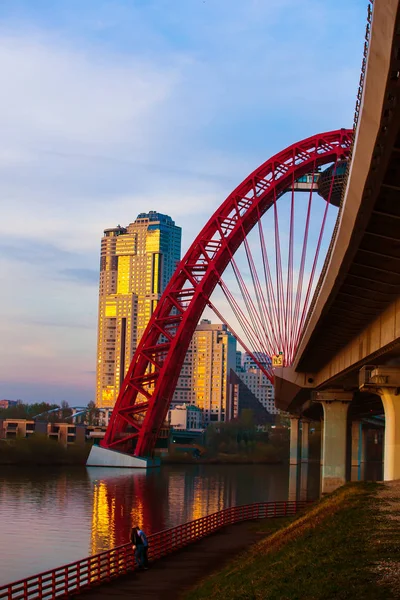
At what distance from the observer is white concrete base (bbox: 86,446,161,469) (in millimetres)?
79750

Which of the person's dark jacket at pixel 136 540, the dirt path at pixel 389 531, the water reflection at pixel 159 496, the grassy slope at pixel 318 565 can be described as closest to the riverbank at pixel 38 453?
the water reflection at pixel 159 496

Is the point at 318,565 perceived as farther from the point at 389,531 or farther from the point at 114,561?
the point at 114,561

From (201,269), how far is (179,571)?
55386 mm

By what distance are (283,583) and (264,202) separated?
6292 cm

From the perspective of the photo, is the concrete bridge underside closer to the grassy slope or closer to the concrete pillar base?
the grassy slope

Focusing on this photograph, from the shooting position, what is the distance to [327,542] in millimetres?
21125

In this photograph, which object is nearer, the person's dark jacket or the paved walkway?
the paved walkway

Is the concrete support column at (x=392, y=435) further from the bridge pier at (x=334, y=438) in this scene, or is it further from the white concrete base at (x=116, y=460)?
the white concrete base at (x=116, y=460)

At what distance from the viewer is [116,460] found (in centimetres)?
8056

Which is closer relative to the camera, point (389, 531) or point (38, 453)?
point (389, 531)

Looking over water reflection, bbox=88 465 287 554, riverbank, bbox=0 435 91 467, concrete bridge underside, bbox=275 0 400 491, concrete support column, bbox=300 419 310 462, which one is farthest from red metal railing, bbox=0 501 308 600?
concrete support column, bbox=300 419 310 462

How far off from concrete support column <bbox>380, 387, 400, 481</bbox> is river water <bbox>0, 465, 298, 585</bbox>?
972 cm

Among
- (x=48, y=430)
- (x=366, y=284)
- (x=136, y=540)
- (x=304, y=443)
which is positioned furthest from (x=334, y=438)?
(x=304, y=443)

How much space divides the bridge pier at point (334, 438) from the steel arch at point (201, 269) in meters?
22.3
